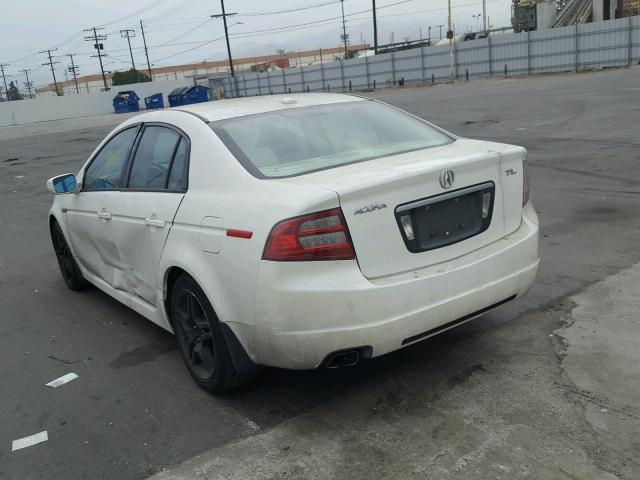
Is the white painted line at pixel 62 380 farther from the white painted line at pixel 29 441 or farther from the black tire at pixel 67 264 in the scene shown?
the black tire at pixel 67 264

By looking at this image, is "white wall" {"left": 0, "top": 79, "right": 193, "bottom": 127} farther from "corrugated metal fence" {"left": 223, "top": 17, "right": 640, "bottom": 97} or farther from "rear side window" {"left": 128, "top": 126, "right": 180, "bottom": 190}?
"rear side window" {"left": 128, "top": 126, "right": 180, "bottom": 190}

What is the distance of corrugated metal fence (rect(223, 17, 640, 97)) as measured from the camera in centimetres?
3759

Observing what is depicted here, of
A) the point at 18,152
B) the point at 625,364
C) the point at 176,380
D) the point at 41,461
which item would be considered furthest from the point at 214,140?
the point at 18,152

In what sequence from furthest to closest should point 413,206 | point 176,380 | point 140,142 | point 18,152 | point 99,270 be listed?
point 18,152 < point 99,270 < point 140,142 < point 176,380 < point 413,206

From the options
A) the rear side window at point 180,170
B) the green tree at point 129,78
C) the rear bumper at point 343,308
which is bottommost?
the rear bumper at point 343,308

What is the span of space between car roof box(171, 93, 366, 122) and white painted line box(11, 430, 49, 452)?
2.02 meters

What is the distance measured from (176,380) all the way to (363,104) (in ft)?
7.41

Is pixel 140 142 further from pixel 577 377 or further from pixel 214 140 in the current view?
pixel 577 377

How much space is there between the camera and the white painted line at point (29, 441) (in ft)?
10.8

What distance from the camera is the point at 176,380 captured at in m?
3.90

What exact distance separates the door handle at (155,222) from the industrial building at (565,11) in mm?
51312

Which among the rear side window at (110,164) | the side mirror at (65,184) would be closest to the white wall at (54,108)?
the side mirror at (65,184)

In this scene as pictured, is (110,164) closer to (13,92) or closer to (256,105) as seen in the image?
(256,105)

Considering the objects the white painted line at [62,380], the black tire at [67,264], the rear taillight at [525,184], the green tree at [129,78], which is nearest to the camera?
the rear taillight at [525,184]
